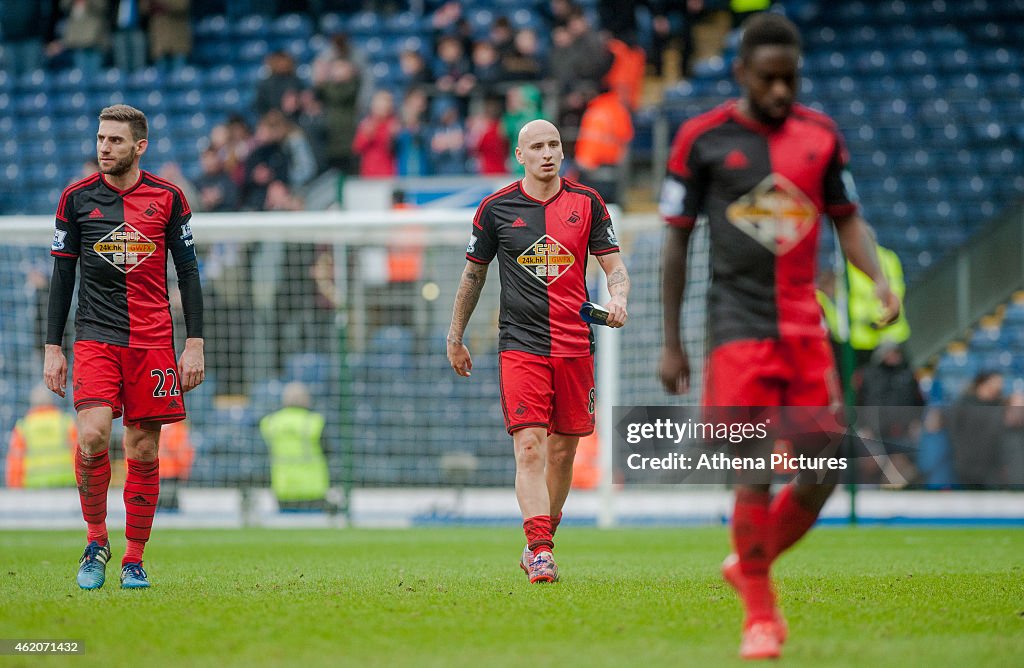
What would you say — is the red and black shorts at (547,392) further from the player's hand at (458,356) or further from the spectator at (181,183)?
the spectator at (181,183)

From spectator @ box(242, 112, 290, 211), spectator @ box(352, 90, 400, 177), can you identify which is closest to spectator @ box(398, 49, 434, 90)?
spectator @ box(352, 90, 400, 177)

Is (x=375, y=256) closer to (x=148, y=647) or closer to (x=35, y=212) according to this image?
(x=35, y=212)

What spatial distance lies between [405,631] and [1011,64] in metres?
17.7

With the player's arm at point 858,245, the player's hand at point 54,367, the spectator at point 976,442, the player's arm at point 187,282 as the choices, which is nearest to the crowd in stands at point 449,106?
the spectator at point 976,442

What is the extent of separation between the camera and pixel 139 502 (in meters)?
6.86

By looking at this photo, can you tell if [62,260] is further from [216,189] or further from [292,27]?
[292,27]

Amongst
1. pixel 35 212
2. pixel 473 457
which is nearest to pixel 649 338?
pixel 473 457

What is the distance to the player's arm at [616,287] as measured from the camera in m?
6.63

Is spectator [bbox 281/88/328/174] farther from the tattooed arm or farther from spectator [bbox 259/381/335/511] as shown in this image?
the tattooed arm

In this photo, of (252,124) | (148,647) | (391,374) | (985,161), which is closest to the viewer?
(148,647)

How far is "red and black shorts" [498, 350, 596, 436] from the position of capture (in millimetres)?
6965

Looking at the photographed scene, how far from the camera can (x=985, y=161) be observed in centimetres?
1856

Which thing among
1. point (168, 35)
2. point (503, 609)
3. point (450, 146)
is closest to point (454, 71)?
point (450, 146)

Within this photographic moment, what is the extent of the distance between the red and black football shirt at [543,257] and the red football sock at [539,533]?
864 mm
